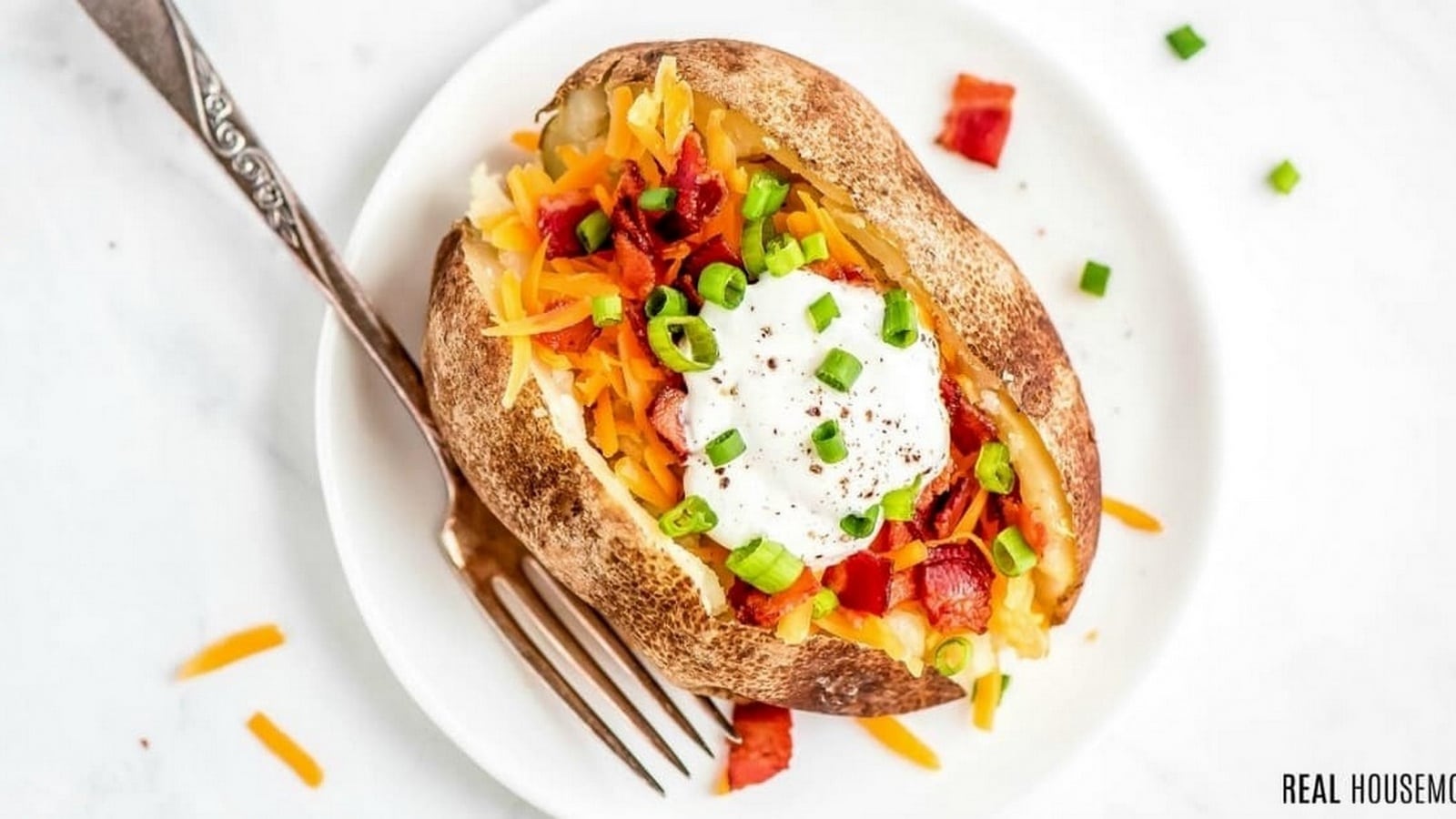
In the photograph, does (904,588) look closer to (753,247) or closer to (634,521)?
(634,521)

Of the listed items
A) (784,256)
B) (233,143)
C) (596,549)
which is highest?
(233,143)

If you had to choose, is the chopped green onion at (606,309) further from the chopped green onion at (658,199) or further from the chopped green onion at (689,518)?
the chopped green onion at (689,518)

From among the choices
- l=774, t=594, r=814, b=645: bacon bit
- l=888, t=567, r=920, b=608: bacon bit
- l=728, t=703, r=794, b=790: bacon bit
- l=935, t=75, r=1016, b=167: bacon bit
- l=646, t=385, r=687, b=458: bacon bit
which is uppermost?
l=646, t=385, r=687, b=458: bacon bit

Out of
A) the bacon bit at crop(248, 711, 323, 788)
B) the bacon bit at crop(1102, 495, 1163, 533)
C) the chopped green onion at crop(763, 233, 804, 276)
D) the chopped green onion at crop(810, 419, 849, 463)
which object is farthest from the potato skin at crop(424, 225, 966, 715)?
the bacon bit at crop(248, 711, 323, 788)

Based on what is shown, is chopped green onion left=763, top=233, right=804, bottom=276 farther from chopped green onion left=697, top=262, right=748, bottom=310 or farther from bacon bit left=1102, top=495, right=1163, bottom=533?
bacon bit left=1102, top=495, right=1163, bottom=533

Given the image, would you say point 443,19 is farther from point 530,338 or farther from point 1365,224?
point 1365,224

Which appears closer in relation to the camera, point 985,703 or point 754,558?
point 754,558

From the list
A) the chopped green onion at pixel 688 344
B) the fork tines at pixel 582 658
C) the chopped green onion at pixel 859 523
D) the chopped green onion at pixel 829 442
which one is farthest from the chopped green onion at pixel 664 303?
the fork tines at pixel 582 658

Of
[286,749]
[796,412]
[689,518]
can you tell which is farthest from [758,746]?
[286,749]
